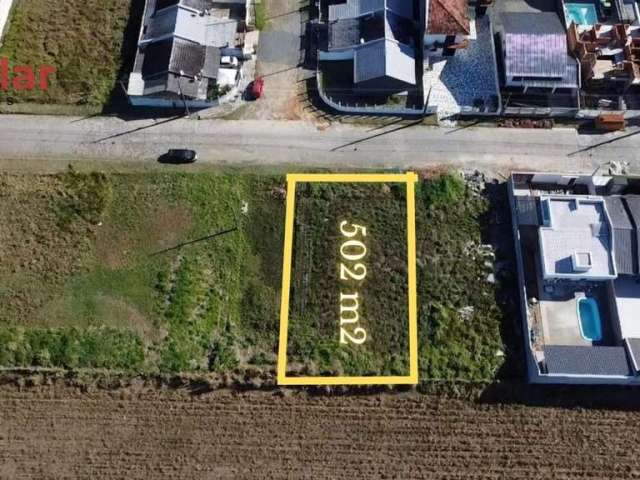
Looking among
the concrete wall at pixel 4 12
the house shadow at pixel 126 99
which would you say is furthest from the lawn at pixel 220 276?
the concrete wall at pixel 4 12

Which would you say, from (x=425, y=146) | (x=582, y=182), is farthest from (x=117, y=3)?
(x=582, y=182)

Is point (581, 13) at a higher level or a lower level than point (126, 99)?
higher

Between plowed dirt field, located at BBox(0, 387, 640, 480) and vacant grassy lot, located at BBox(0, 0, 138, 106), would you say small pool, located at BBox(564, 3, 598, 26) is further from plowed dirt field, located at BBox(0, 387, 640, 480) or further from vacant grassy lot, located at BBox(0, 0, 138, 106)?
vacant grassy lot, located at BBox(0, 0, 138, 106)

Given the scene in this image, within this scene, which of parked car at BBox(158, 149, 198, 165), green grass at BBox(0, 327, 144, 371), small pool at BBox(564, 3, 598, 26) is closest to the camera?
green grass at BBox(0, 327, 144, 371)

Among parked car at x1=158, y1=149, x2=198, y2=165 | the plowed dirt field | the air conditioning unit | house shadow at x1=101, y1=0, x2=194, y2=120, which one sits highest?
house shadow at x1=101, y1=0, x2=194, y2=120

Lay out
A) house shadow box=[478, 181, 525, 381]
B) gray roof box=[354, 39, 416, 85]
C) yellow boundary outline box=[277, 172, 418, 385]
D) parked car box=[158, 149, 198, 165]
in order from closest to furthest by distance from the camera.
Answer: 1. yellow boundary outline box=[277, 172, 418, 385]
2. house shadow box=[478, 181, 525, 381]
3. parked car box=[158, 149, 198, 165]
4. gray roof box=[354, 39, 416, 85]

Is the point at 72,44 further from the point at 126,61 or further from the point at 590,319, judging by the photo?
the point at 590,319

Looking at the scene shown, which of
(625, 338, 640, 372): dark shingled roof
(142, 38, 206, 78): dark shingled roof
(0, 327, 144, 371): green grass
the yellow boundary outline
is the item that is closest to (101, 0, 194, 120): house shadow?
(142, 38, 206, 78): dark shingled roof

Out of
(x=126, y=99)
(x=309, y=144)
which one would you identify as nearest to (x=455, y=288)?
(x=309, y=144)
